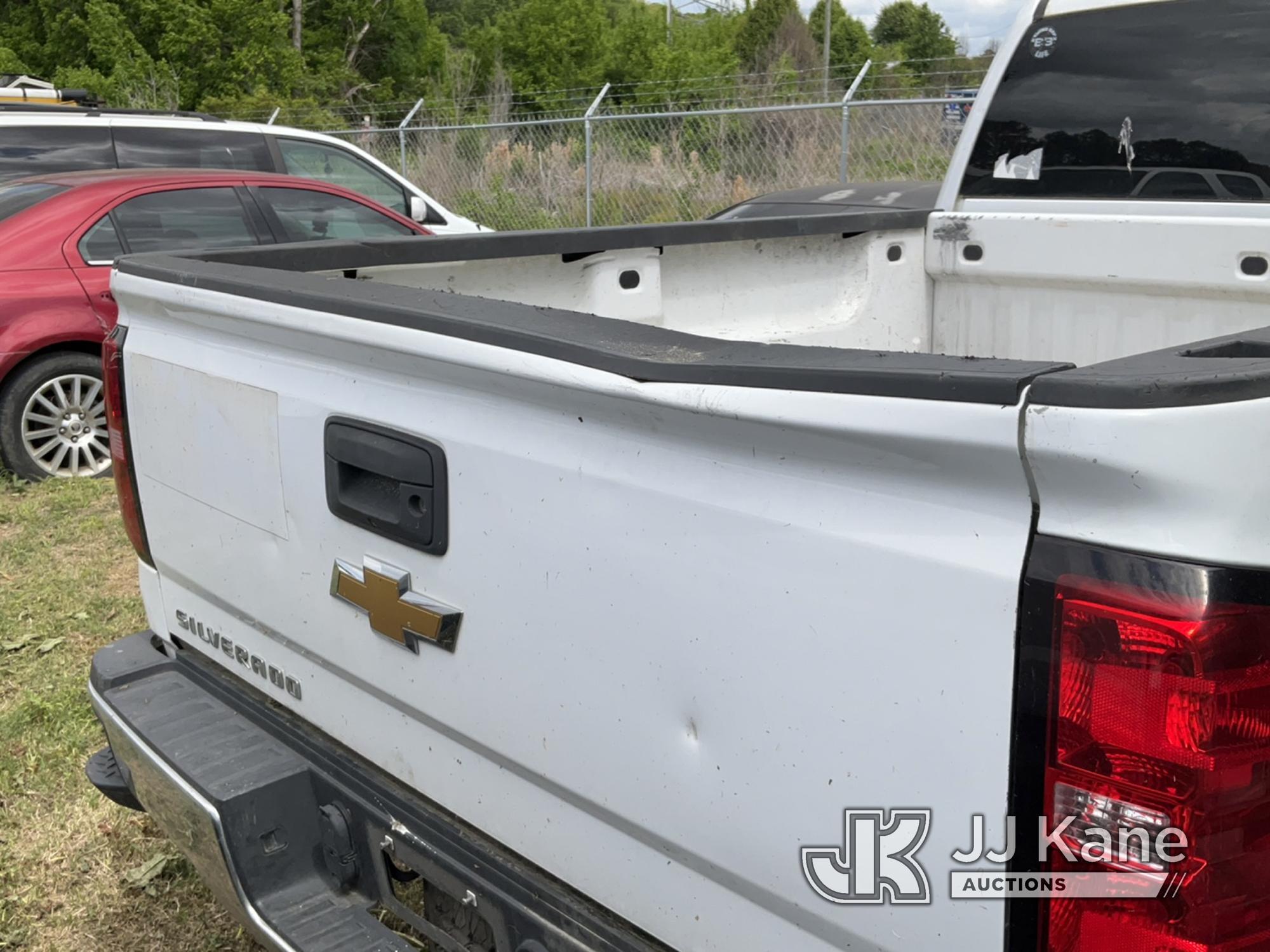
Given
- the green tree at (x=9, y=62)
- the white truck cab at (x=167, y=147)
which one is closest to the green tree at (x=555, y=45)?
the green tree at (x=9, y=62)

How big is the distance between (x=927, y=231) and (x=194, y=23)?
103ft

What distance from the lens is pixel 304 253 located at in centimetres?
269

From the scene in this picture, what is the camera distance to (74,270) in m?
6.32

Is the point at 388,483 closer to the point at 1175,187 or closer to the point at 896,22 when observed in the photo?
the point at 1175,187

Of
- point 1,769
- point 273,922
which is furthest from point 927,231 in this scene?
point 1,769

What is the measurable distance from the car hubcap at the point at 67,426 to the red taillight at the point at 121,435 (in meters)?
4.07

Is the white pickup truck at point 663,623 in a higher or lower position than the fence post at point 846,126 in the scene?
lower

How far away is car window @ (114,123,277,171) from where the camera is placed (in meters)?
8.40

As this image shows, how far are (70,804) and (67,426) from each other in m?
3.48

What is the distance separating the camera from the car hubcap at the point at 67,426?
6.32m

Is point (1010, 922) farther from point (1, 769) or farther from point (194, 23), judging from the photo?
point (194, 23)

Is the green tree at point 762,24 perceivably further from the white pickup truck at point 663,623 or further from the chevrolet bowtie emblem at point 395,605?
the chevrolet bowtie emblem at point 395,605

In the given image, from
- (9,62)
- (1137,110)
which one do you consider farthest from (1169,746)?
(9,62)

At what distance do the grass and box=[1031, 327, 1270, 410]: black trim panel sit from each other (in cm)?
258
